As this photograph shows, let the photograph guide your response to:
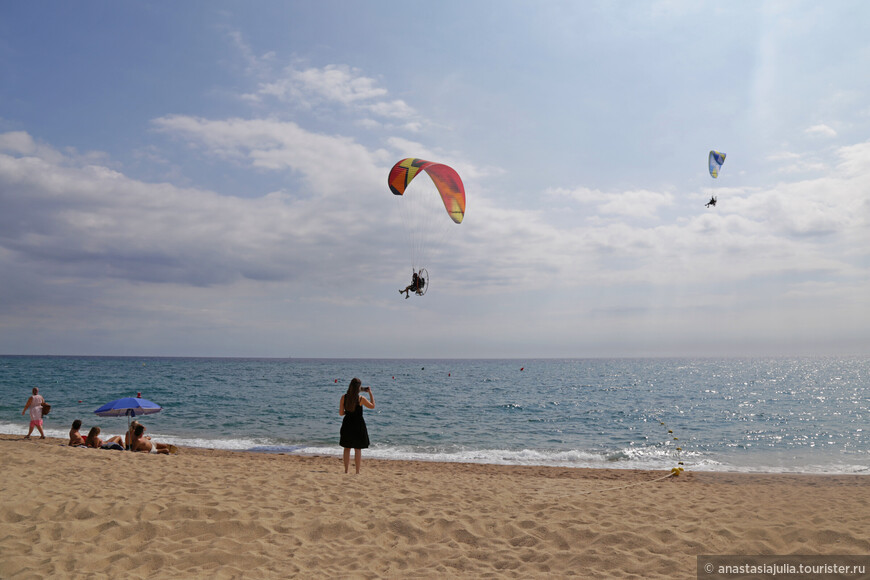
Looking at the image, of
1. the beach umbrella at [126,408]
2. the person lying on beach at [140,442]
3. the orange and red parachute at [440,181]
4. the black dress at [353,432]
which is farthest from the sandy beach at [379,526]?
the orange and red parachute at [440,181]

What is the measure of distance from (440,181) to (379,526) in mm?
10390

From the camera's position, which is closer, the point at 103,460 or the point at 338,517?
the point at 338,517

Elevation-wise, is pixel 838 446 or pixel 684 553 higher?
pixel 684 553

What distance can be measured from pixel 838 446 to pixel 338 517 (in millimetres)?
21674

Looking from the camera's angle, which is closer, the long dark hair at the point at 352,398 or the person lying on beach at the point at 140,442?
the long dark hair at the point at 352,398

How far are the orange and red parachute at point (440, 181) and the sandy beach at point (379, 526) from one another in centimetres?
819

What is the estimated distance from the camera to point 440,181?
14.4 meters

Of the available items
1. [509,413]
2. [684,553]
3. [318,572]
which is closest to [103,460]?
[318,572]

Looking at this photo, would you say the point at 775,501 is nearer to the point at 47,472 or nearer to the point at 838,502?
the point at 838,502

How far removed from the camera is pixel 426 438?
65.3 ft

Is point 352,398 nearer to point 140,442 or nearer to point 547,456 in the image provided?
point 140,442

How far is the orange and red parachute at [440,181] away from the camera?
14266 mm

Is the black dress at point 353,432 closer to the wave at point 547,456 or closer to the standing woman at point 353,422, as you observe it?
the standing woman at point 353,422

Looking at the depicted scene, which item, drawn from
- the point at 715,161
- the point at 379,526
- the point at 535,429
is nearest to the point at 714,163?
the point at 715,161
